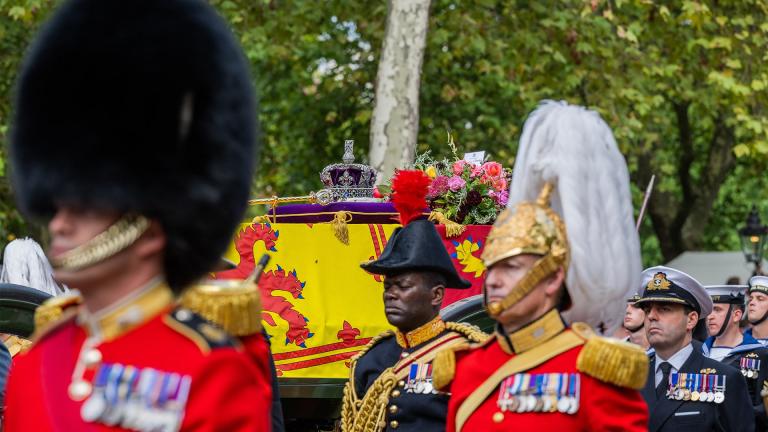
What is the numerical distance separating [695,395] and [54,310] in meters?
5.00

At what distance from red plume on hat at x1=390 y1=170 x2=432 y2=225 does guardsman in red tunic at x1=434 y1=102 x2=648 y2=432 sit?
62.9 inches

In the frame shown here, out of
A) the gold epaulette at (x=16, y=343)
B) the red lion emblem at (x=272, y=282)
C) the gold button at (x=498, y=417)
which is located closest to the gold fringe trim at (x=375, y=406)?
the red lion emblem at (x=272, y=282)

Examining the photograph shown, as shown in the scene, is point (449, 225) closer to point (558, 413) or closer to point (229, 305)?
point (558, 413)

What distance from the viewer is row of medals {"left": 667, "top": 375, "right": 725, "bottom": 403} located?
7910 mm

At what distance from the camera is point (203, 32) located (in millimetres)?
3268

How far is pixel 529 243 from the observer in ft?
16.3

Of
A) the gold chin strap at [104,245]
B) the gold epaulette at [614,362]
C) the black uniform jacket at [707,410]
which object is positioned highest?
Result: the gold chin strap at [104,245]

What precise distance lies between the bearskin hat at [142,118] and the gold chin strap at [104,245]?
1.3 inches

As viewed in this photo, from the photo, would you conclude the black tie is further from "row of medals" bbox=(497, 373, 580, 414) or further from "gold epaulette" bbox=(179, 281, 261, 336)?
"gold epaulette" bbox=(179, 281, 261, 336)

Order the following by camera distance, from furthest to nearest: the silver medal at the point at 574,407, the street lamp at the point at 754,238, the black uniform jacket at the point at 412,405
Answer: the street lamp at the point at 754,238
the black uniform jacket at the point at 412,405
the silver medal at the point at 574,407

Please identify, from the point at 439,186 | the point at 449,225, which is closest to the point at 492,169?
the point at 439,186

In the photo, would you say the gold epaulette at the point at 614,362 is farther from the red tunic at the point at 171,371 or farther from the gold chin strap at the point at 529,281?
the red tunic at the point at 171,371

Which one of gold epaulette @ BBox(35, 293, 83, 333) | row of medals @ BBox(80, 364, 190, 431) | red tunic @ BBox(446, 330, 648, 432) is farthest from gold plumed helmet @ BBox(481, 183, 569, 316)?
row of medals @ BBox(80, 364, 190, 431)

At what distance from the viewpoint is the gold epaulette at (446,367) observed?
544 centimetres
